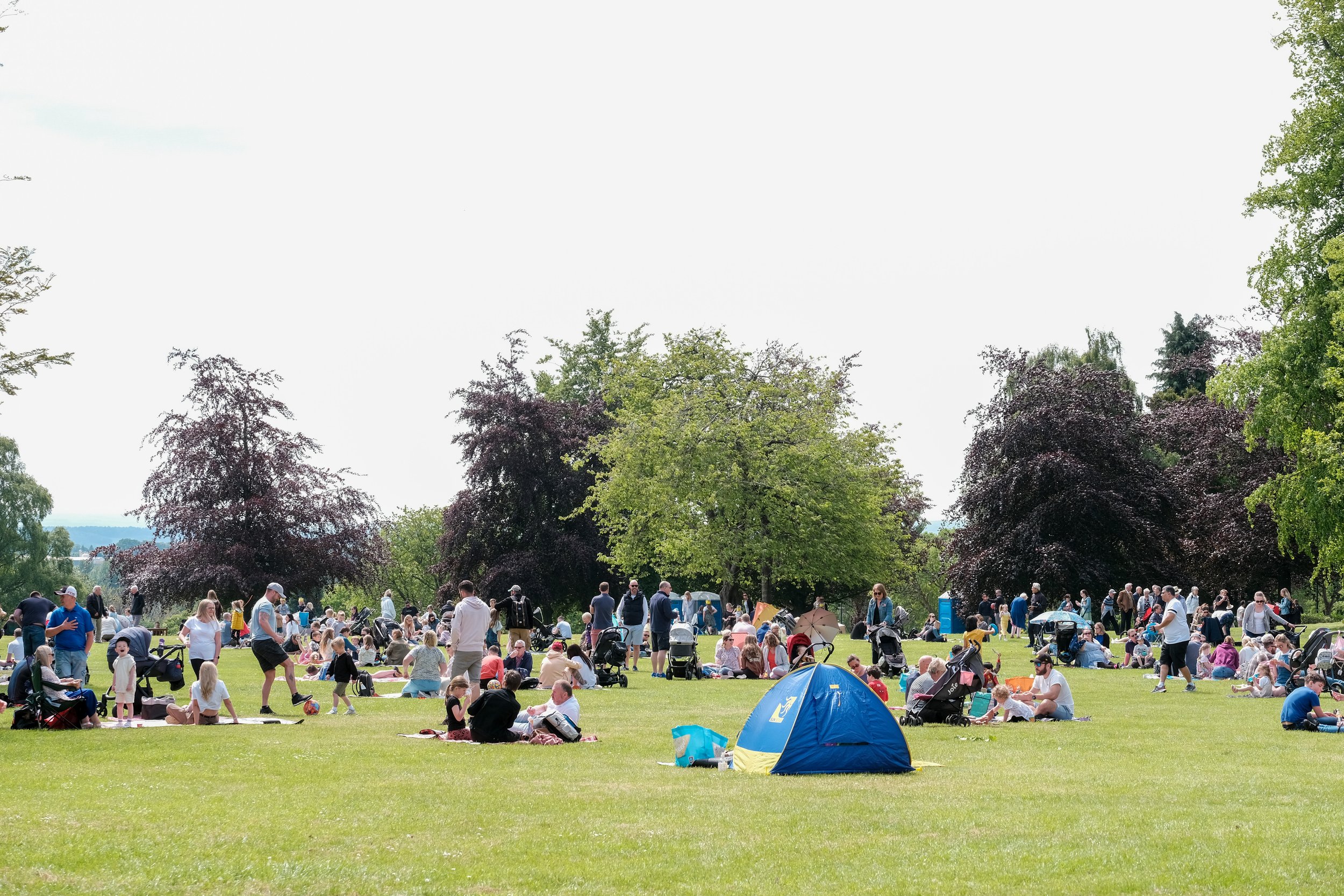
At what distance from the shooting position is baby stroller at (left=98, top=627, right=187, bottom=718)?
18359 mm

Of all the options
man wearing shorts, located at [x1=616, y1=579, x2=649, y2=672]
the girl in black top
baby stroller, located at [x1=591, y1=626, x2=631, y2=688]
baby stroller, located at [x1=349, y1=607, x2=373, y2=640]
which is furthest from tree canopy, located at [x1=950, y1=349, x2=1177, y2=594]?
the girl in black top

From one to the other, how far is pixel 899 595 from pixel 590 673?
6686 cm

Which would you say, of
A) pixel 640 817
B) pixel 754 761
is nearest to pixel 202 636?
pixel 754 761

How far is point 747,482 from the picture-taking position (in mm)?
45094

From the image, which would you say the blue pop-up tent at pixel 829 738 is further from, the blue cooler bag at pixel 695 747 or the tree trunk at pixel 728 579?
the tree trunk at pixel 728 579

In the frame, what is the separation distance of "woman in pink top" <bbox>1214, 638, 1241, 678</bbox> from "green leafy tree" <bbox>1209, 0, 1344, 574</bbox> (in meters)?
5.79

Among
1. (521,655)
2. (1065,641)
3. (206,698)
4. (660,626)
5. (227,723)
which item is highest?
(660,626)

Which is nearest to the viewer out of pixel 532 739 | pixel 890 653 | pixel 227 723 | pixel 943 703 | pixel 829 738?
pixel 829 738

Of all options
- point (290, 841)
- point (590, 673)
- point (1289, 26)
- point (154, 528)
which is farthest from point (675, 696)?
point (154, 528)

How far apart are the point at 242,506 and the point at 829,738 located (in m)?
40.9

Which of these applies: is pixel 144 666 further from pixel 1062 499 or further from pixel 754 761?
pixel 1062 499

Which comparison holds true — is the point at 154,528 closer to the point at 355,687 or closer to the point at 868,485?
the point at 868,485

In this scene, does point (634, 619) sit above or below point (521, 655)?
above

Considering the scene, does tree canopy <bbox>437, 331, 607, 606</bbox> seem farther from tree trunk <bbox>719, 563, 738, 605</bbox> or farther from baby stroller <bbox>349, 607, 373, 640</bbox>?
baby stroller <bbox>349, 607, 373, 640</bbox>
